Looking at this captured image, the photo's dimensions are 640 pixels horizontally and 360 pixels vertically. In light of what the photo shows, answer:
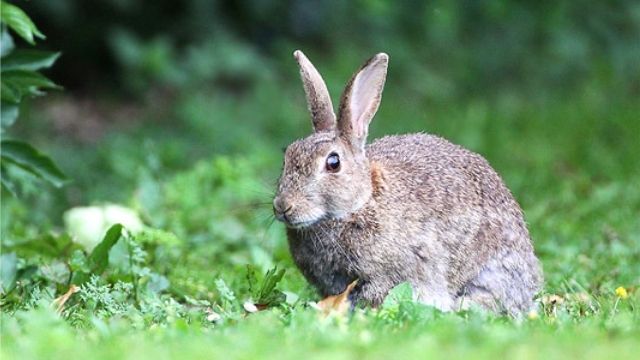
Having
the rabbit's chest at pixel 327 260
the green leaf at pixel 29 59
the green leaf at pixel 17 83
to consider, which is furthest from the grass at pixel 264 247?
the green leaf at pixel 29 59

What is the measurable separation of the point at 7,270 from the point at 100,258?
45 centimetres

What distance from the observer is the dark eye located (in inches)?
229

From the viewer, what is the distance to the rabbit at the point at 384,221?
228 inches

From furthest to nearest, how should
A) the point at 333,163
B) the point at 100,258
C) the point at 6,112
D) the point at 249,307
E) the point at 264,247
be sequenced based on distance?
the point at 264,247 → the point at 6,112 → the point at 100,258 → the point at 333,163 → the point at 249,307

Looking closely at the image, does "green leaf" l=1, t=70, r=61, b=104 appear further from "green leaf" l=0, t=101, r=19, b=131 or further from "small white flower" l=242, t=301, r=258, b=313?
"small white flower" l=242, t=301, r=258, b=313

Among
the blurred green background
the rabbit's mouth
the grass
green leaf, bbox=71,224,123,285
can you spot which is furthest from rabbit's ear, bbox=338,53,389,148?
the blurred green background

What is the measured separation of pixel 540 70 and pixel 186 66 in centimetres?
296

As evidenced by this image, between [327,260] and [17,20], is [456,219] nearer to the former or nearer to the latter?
[327,260]

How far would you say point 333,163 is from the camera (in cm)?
582

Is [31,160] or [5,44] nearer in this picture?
[5,44]

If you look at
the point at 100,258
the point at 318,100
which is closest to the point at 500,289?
the point at 318,100

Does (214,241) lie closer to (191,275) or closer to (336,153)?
(191,275)

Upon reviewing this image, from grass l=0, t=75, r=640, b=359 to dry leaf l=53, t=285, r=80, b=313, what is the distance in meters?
0.05

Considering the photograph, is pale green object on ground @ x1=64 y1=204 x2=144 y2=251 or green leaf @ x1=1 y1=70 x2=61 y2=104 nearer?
green leaf @ x1=1 y1=70 x2=61 y2=104
